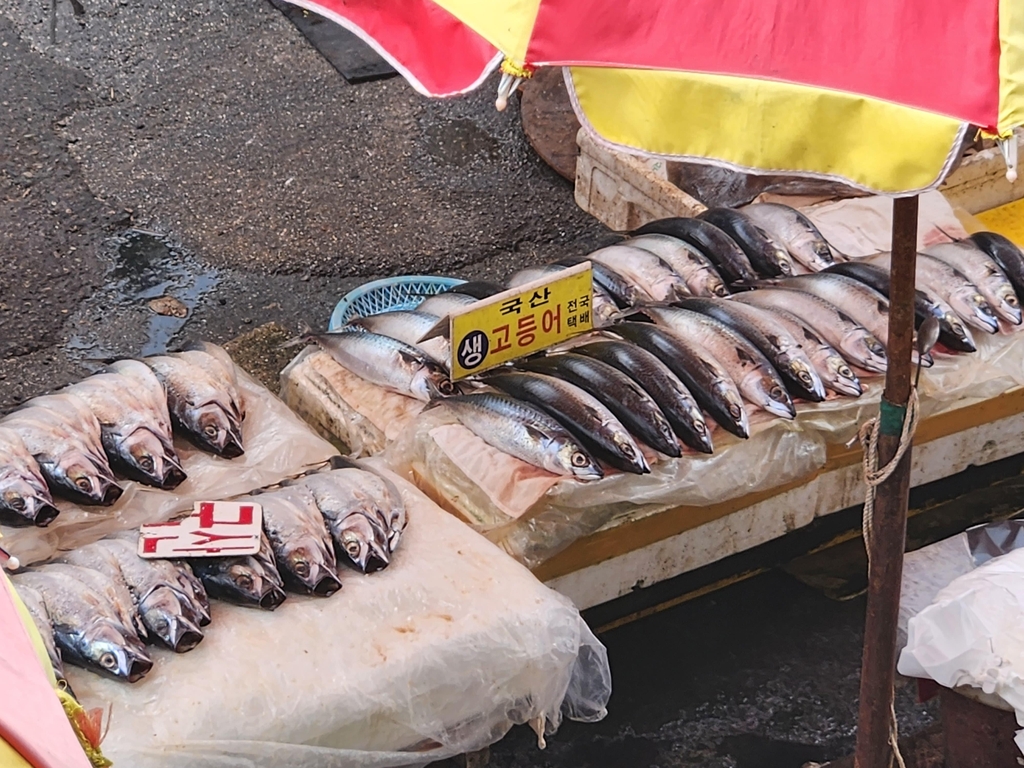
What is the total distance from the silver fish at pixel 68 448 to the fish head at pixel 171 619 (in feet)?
1.59

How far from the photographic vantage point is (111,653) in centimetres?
272

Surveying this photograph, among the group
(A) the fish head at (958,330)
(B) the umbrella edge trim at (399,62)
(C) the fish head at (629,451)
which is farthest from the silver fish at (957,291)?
(B) the umbrella edge trim at (399,62)

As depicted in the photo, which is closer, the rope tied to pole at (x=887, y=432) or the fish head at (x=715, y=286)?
the rope tied to pole at (x=887, y=432)

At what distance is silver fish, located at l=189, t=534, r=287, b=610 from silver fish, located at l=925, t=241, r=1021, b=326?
2754 millimetres

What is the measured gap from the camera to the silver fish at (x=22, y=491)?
3090 mm

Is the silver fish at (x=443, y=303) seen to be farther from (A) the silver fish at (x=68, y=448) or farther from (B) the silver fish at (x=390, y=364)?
(A) the silver fish at (x=68, y=448)

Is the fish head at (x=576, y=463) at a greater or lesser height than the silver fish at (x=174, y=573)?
lesser

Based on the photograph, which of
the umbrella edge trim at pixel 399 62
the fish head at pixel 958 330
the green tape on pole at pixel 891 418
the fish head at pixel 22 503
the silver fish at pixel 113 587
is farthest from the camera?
the fish head at pixel 958 330

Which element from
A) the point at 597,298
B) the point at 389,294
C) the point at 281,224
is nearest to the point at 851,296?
the point at 597,298

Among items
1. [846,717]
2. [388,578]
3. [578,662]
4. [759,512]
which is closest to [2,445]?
[388,578]

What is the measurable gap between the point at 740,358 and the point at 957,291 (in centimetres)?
99

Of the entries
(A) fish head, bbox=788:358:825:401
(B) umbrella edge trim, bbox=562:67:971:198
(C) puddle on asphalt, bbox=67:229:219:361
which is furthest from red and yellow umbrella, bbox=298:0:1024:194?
(C) puddle on asphalt, bbox=67:229:219:361

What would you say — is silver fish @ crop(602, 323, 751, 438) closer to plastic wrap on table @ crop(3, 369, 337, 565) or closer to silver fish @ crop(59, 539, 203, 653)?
Answer: plastic wrap on table @ crop(3, 369, 337, 565)

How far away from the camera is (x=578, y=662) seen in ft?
10.6
